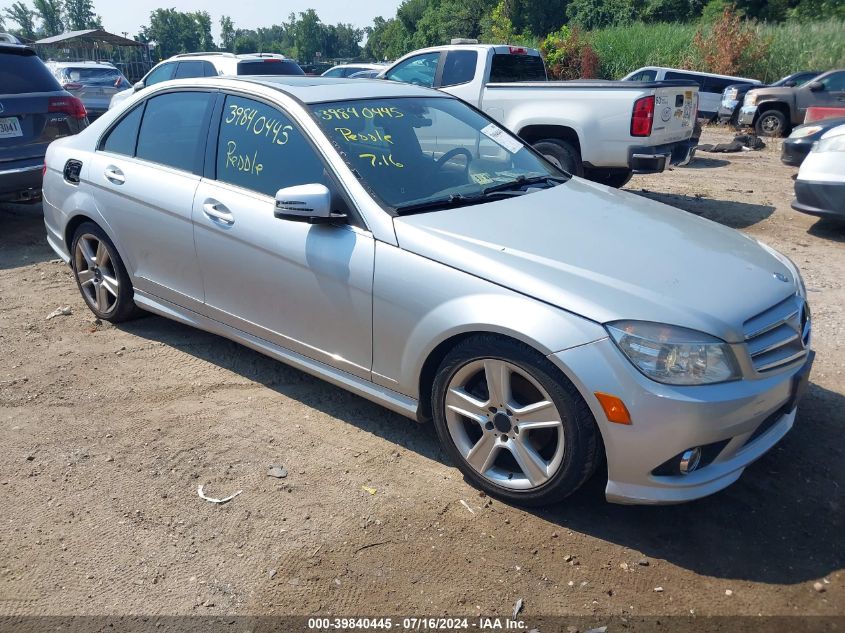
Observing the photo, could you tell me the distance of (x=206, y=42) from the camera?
12244 centimetres

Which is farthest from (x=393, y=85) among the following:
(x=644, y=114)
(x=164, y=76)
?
(x=164, y=76)

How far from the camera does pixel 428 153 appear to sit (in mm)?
3898

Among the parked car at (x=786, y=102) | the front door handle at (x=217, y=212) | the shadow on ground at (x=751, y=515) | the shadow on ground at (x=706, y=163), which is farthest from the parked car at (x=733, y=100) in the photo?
the front door handle at (x=217, y=212)

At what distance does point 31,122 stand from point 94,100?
11.5 m

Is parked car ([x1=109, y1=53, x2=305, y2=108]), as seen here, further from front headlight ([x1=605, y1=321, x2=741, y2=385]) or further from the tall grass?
the tall grass

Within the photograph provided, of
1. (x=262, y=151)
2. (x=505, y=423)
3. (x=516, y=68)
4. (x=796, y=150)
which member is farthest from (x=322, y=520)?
(x=796, y=150)

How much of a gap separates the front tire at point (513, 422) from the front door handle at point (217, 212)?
150 centimetres

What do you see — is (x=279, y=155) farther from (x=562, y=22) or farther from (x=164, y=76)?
(x=562, y=22)

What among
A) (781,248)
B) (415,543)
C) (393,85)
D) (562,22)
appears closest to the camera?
(415,543)

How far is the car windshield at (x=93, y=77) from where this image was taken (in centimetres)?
1753

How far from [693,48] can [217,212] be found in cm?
2656

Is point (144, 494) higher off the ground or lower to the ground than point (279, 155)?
lower

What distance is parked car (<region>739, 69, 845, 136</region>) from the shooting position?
1567 centimetres

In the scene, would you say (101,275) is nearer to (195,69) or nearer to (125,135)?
(125,135)
